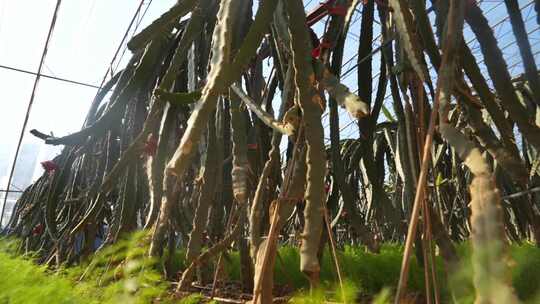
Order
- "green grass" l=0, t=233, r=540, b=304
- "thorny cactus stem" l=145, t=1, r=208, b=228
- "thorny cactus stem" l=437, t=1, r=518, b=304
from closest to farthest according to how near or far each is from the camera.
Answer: "thorny cactus stem" l=437, t=1, r=518, b=304
"green grass" l=0, t=233, r=540, b=304
"thorny cactus stem" l=145, t=1, r=208, b=228

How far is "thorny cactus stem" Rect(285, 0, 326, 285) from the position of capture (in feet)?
1.01

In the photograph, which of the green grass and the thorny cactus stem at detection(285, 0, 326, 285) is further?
the green grass

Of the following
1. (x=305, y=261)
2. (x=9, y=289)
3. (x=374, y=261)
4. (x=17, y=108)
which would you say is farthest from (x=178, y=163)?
(x=17, y=108)

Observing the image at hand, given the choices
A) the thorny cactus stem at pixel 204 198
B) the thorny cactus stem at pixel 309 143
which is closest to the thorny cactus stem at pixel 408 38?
the thorny cactus stem at pixel 309 143

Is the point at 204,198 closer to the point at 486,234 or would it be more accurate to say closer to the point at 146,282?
the point at 146,282

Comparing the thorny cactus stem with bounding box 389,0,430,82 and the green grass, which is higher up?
the thorny cactus stem with bounding box 389,0,430,82

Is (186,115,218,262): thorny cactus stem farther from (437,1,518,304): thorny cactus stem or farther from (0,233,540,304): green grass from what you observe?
(437,1,518,304): thorny cactus stem

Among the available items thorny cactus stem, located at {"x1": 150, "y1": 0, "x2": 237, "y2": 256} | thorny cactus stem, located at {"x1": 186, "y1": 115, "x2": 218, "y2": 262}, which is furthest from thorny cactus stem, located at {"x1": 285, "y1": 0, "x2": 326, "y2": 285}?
thorny cactus stem, located at {"x1": 186, "y1": 115, "x2": 218, "y2": 262}

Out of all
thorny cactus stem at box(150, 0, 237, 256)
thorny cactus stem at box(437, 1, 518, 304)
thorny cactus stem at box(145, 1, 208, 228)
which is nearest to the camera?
thorny cactus stem at box(437, 1, 518, 304)

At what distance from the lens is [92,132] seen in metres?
0.66

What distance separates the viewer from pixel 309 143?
1.18ft

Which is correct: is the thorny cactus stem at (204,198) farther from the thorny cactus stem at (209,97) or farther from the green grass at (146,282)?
the thorny cactus stem at (209,97)

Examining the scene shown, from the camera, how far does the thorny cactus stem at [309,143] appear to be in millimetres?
307

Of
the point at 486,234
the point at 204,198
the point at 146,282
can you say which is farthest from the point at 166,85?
the point at 486,234
